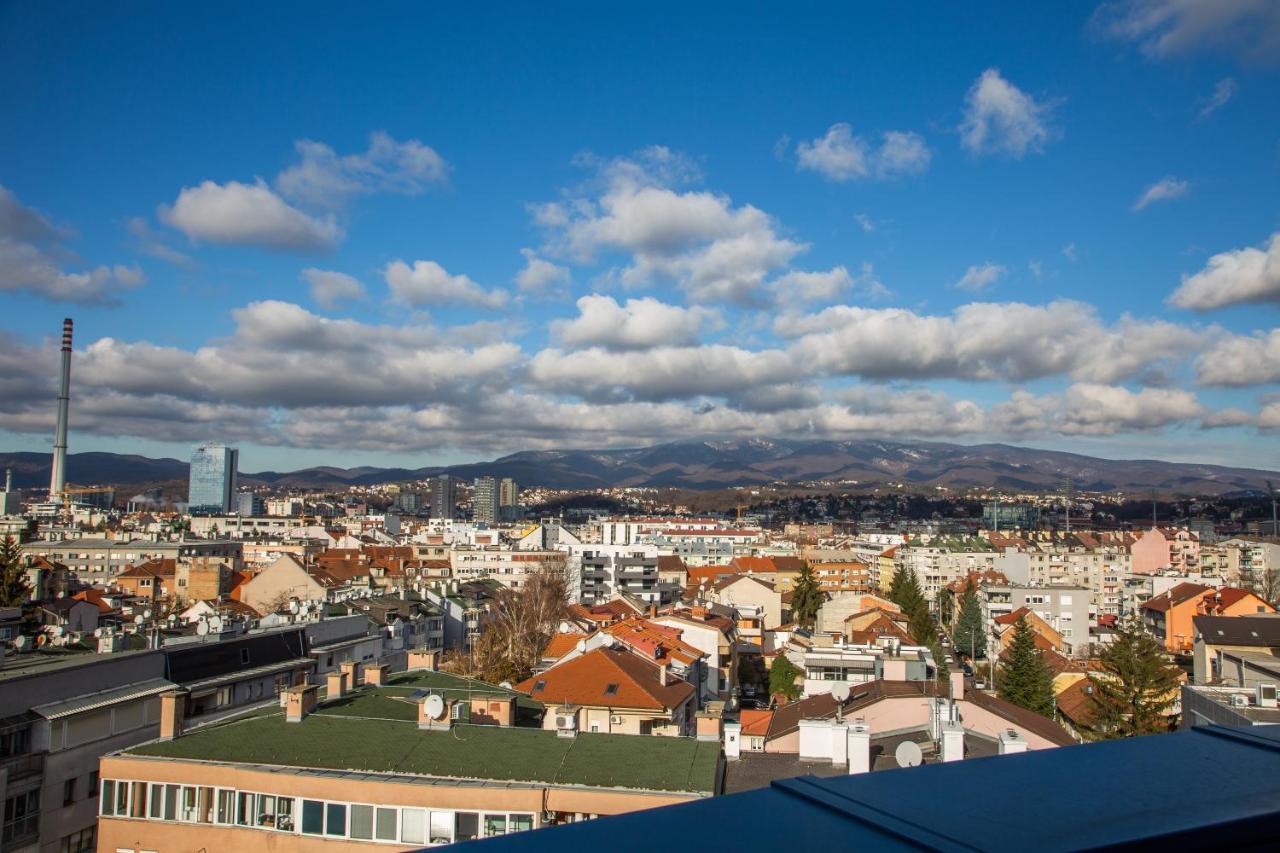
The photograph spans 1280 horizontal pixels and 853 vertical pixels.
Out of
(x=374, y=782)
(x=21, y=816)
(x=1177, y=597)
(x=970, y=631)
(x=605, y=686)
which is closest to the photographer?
(x=374, y=782)

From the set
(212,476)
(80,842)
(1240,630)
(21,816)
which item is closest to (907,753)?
(21,816)

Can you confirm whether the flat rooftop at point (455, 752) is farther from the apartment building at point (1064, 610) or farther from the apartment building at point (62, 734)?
the apartment building at point (1064, 610)

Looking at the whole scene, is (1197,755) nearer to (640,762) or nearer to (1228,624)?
(640,762)

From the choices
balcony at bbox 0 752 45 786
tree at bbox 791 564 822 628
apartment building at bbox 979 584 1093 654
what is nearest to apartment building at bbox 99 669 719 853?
balcony at bbox 0 752 45 786

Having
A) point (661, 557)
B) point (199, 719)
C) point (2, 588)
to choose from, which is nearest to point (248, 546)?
point (661, 557)

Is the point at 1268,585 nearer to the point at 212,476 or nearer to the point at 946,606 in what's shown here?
the point at 946,606

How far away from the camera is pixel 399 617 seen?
1348 inches

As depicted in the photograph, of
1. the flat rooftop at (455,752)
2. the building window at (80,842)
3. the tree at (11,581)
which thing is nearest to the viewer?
the flat rooftop at (455,752)

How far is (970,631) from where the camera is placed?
46375 mm

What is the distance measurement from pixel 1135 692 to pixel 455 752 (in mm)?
19461

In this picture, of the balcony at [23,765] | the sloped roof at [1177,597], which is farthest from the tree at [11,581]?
the sloped roof at [1177,597]

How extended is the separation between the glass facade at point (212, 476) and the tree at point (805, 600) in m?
166

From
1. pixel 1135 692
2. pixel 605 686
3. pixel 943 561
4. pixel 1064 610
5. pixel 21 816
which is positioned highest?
pixel 605 686

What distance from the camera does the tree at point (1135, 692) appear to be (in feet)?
75.9
